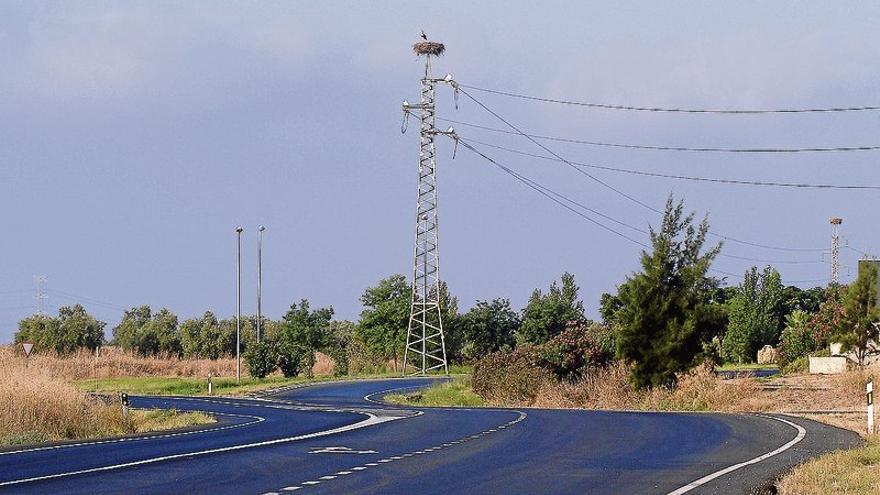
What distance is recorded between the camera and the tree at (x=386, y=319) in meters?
87.2

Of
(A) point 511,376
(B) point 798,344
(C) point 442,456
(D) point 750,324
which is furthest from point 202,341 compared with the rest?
(C) point 442,456

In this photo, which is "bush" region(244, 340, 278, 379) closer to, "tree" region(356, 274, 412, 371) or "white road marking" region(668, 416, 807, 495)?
"tree" region(356, 274, 412, 371)

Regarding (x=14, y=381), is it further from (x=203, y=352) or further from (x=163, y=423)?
(x=203, y=352)

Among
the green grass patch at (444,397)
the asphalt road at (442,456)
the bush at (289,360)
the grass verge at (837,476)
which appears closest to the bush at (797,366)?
the green grass patch at (444,397)

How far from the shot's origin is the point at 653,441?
24312mm

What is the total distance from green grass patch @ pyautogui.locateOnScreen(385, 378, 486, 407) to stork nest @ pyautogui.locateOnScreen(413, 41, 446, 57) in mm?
19292

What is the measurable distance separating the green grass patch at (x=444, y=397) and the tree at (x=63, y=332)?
46.4 metres

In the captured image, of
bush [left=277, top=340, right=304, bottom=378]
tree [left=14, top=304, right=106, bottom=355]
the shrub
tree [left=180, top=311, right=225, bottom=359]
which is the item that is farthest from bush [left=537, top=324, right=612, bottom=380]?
tree [left=180, top=311, right=225, bottom=359]

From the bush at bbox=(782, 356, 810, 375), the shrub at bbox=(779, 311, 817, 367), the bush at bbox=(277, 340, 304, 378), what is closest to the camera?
the bush at bbox=(782, 356, 810, 375)

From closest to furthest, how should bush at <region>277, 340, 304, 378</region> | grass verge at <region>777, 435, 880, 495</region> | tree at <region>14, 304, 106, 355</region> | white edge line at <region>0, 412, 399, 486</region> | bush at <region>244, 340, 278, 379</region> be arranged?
grass verge at <region>777, 435, 880, 495</region> < white edge line at <region>0, 412, 399, 486</region> < bush at <region>244, 340, 278, 379</region> < bush at <region>277, 340, 304, 378</region> < tree at <region>14, 304, 106, 355</region>

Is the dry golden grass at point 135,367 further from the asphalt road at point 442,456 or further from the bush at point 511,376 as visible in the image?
the asphalt road at point 442,456

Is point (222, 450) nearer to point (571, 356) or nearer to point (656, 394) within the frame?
point (656, 394)

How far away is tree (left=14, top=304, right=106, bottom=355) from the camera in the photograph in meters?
97.8

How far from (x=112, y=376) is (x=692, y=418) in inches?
2168
